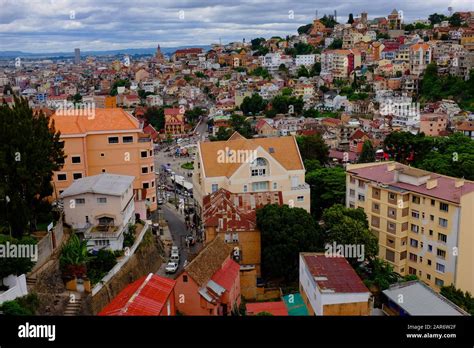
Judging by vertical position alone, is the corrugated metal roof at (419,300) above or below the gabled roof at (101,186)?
below

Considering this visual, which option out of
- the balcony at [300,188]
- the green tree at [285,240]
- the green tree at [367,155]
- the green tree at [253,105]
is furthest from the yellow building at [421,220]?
the green tree at [253,105]

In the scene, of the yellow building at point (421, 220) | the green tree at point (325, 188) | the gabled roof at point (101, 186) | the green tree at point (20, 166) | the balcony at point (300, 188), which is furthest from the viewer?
the green tree at point (325, 188)

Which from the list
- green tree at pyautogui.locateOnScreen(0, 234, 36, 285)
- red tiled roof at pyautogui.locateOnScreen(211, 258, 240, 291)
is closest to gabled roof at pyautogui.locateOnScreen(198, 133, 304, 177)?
red tiled roof at pyautogui.locateOnScreen(211, 258, 240, 291)

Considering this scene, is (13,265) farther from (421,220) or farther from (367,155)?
(367,155)

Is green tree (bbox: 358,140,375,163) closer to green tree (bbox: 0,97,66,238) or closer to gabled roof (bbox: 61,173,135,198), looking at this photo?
gabled roof (bbox: 61,173,135,198)

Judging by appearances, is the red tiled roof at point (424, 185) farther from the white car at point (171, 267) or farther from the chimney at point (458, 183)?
the white car at point (171, 267)
